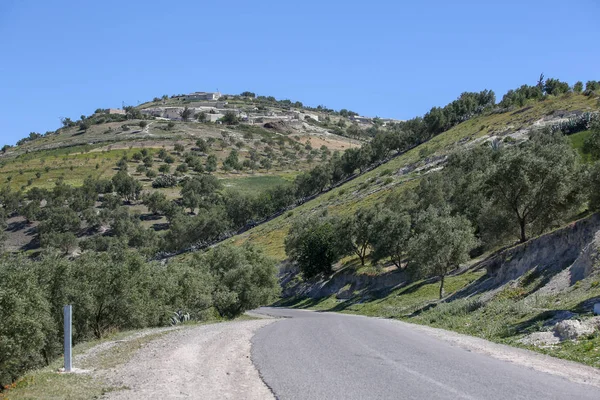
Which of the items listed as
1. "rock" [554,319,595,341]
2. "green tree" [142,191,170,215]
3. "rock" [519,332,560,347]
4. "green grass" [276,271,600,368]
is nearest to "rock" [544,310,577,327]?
"green grass" [276,271,600,368]

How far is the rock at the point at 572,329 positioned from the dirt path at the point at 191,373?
31.8 feet

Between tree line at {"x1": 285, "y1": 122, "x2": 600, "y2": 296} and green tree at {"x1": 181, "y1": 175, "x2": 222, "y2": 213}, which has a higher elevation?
green tree at {"x1": 181, "y1": 175, "x2": 222, "y2": 213}

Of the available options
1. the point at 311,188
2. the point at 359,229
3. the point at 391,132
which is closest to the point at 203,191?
the point at 311,188

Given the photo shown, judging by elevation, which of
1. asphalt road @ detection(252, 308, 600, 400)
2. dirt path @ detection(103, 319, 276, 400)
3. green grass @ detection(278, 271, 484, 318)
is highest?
dirt path @ detection(103, 319, 276, 400)

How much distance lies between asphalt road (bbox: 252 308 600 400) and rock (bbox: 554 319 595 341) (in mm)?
2922

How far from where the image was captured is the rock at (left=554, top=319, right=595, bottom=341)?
1593 centimetres

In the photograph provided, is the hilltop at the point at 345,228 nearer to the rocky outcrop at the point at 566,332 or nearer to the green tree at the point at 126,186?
the green tree at the point at 126,186

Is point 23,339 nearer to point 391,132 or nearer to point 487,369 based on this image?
point 487,369

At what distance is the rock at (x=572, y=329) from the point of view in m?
15.9

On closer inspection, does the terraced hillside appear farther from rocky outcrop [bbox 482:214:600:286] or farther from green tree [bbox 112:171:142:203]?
green tree [bbox 112:171:142:203]

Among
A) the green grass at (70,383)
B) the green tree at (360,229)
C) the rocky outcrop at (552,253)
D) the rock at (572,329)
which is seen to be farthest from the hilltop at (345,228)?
the green grass at (70,383)

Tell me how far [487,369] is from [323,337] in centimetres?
858

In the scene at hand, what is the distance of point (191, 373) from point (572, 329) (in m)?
11.5

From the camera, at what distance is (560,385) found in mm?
10852
